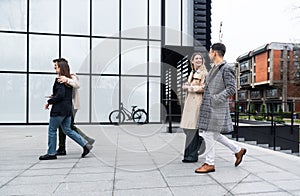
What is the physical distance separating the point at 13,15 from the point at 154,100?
248 inches

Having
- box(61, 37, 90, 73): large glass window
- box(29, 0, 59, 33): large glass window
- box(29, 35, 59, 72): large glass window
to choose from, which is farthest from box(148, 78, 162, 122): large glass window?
box(29, 0, 59, 33): large glass window

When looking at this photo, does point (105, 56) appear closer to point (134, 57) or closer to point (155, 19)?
point (134, 57)

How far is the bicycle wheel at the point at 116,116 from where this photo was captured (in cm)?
983

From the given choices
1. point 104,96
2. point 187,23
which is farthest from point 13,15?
point 187,23

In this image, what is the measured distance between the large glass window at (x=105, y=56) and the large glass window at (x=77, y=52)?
280 millimetres

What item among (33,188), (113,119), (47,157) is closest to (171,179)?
(33,188)

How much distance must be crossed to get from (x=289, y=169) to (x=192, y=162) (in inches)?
49.9

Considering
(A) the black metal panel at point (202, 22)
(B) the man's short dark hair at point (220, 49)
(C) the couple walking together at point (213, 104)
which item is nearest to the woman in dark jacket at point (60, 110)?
(C) the couple walking together at point (213, 104)

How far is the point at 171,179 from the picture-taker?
2.86 meters

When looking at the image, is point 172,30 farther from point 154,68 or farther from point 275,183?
point 275,183

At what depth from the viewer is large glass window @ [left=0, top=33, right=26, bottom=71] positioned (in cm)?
938

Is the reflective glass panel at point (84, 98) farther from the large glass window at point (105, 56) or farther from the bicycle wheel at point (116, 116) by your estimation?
the bicycle wheel at point (116, 116)

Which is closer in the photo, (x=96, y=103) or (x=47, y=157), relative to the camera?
(x=47, y=157)

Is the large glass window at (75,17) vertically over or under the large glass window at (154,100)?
over
